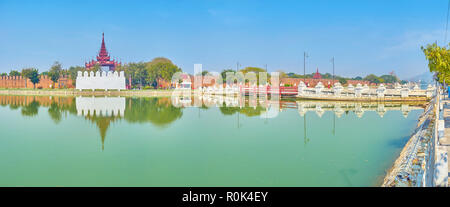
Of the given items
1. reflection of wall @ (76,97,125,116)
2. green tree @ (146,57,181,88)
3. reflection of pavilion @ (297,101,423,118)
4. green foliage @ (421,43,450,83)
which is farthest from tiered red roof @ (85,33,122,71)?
green foliage @ (421,43,450,83)

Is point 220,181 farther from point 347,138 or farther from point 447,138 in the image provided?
point 347,138

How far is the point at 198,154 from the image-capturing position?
785cm

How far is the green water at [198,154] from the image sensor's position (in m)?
5.90

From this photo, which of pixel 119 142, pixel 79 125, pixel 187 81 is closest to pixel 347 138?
pixel 119 142

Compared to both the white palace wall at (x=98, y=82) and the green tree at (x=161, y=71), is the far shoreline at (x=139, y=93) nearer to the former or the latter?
the white palace wall at (x=98, y=82)

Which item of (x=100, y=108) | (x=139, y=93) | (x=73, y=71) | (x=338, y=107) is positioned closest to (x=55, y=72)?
(x=73, y=71)

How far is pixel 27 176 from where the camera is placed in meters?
6.11

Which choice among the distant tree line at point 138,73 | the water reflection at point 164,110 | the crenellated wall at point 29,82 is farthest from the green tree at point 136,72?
the water reflection at point 164,110

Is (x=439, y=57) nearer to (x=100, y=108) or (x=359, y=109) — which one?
(x=359, y=109)

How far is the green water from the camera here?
590 cm
